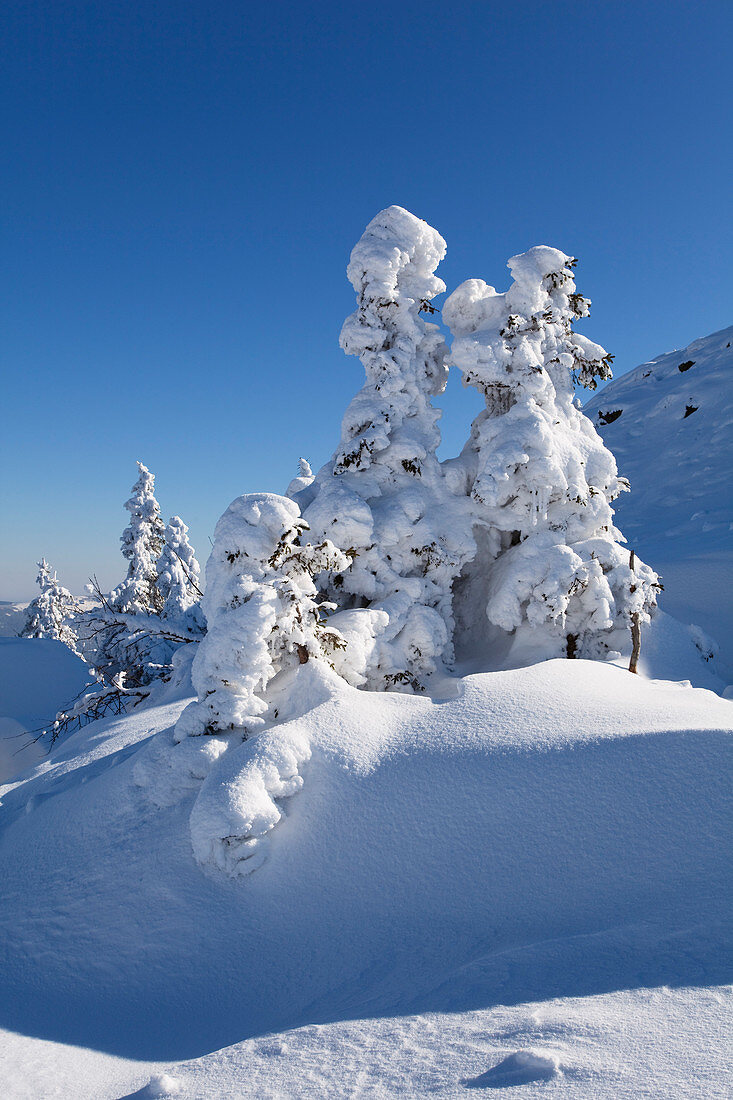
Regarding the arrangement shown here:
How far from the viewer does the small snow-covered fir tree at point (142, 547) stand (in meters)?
26.3

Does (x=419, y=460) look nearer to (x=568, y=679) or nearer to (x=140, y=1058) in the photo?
(x=568, y=679)

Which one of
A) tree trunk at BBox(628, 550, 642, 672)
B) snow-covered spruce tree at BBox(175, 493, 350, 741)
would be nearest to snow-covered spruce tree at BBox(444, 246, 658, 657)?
tree trunk at BBox(628, 550, 642, 672)

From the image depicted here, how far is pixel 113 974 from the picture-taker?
5.66 m

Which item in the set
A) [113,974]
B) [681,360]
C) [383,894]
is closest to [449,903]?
[383,894]

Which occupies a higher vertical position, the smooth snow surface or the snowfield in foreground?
the smooth snow surface

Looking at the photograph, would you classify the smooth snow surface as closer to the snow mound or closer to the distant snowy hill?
the snow mound

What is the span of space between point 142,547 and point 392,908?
24051 mm

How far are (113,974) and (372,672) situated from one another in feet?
18.6

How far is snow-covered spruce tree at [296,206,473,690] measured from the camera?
35.7ft

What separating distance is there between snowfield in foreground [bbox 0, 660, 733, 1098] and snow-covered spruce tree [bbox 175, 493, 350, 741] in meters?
0.55

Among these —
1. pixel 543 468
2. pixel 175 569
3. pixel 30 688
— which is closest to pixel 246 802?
pixel 543 468

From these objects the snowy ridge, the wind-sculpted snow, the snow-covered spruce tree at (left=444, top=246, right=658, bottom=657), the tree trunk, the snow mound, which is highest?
the snowy ridge

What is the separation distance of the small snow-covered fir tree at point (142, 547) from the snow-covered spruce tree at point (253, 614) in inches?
728

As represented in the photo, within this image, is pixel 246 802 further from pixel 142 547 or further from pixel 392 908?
pixel 142 547
